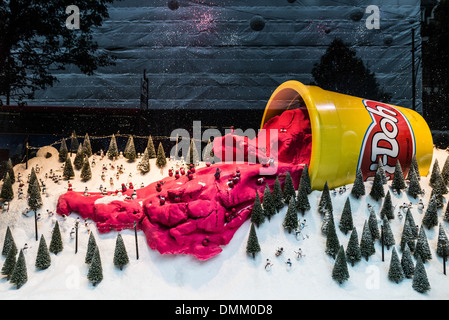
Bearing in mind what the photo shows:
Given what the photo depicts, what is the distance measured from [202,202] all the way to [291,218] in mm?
1141

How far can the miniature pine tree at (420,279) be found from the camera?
149 inches

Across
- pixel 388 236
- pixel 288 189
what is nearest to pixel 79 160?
pixel 288 189

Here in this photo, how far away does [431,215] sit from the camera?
14.7 feet

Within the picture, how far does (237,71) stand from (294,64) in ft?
2.60

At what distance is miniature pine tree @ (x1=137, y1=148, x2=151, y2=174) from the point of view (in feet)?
18.6

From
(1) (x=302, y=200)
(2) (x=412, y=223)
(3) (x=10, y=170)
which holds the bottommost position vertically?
(2) (x=412, y=223)

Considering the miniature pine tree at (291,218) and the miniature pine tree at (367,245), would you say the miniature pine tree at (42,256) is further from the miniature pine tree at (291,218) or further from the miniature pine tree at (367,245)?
the miniature pine tree at (367,245)

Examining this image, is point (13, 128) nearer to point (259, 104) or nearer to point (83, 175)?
point (83, 175)

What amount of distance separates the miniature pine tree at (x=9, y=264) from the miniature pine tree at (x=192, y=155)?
276 centimetres

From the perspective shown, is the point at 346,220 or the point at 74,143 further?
the point at 74,143

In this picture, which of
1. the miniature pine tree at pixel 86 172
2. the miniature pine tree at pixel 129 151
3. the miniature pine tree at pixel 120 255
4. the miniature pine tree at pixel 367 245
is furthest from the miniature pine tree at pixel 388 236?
the miniature pine tree at pixel 86 172

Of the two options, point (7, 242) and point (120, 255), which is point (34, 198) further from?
point (120, 255)

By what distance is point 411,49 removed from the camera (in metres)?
4.53
